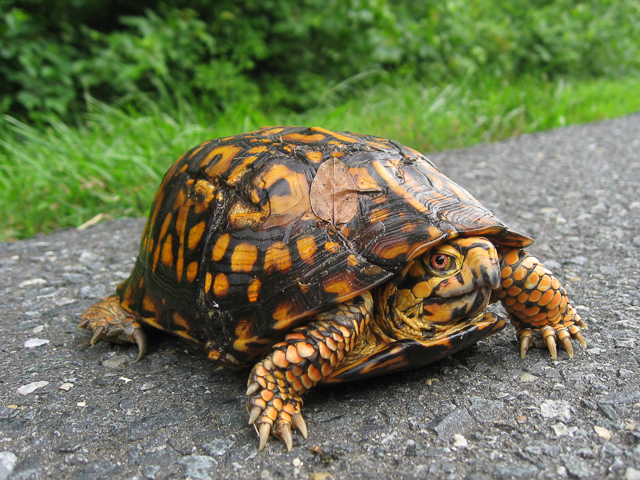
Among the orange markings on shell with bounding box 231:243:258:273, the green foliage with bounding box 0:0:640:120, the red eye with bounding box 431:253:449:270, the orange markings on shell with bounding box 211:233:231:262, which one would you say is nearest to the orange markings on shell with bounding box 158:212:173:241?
the orange markings on shell with bounding box 211:233:231:262

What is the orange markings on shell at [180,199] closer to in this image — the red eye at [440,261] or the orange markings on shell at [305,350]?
the orange markings on shell at [305,350]

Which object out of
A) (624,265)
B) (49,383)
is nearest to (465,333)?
(624,265)

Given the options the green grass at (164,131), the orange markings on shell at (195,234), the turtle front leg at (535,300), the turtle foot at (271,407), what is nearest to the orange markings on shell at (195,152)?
the orange markings on shell at (195,234)

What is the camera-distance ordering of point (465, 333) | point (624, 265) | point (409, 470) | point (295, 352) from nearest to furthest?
point (409, 470) → point (295, 352) → point (465, 333) → point (624, 265)

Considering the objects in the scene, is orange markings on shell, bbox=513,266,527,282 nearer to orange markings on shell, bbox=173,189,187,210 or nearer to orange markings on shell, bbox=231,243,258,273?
orange markings on shell, bbox=231,243,258,273

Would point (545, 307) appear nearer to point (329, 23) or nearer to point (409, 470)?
point (409, 470)

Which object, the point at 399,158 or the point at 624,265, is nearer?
the point at 399,158
